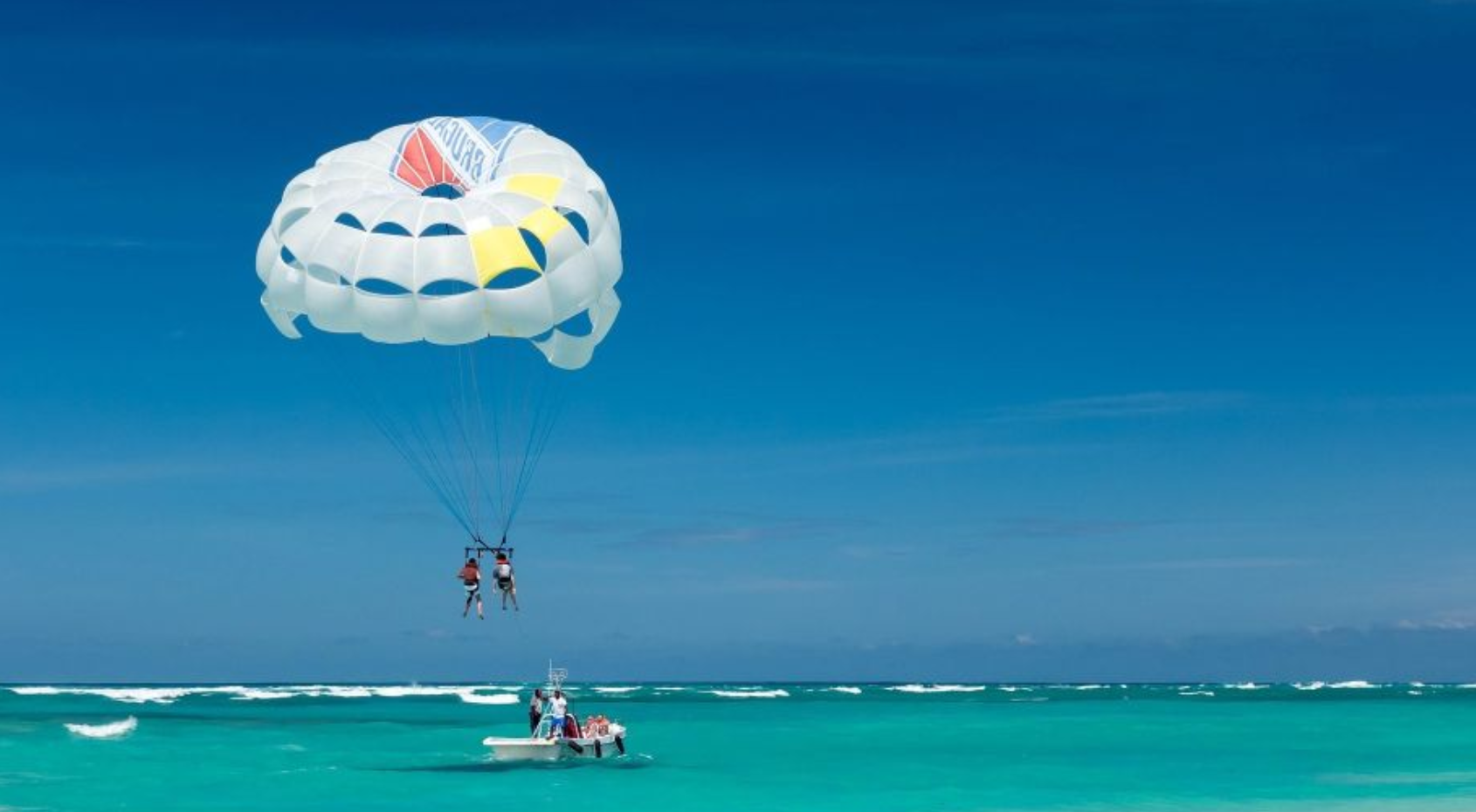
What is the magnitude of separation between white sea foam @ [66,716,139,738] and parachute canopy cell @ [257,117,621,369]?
25.2 metres

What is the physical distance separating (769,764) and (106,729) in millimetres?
21418

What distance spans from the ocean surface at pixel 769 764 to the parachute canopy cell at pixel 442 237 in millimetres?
7238

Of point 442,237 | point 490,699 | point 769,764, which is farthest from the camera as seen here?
point 490,699

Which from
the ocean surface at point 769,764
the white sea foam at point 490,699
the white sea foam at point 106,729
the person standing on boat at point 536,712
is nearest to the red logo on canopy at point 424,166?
the ocean surface at point 769,764

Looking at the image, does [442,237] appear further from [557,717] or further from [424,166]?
[557,717]

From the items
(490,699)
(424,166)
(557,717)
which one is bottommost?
(557,717)

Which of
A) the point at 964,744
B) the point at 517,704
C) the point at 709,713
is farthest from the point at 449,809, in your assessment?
the point at 517,704

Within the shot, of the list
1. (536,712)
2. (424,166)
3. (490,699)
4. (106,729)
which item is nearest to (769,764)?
(536,712)

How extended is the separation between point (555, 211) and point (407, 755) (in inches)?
707

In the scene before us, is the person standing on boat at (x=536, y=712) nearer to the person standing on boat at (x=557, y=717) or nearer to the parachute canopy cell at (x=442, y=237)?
the person standing on boat at (x=557, y=717)

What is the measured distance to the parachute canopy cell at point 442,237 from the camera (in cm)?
1903

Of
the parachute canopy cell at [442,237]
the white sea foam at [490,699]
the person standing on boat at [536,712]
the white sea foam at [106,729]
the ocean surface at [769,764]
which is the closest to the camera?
the parachute canopy cell at [442,237]

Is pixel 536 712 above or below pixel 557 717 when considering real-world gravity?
above

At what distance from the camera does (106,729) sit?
4441cm
